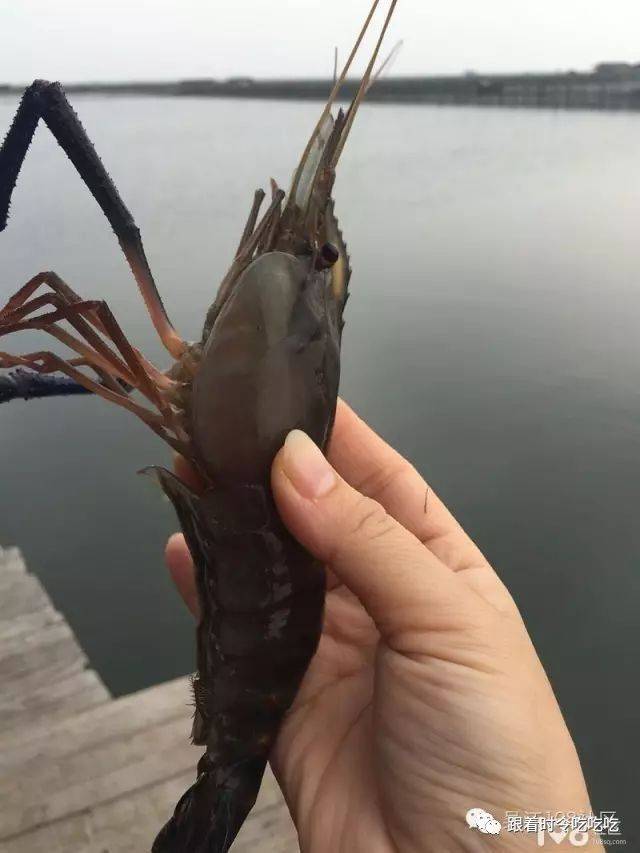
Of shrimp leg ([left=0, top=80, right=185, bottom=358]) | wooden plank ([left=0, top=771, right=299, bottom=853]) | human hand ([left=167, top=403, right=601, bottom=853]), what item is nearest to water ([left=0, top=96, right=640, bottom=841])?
wooden plank ([left=0, top=771, right=299, bottom=853])

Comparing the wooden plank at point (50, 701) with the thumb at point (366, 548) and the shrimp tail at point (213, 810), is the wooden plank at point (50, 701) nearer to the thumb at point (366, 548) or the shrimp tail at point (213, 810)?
the shrimp tail at point (213, 810)

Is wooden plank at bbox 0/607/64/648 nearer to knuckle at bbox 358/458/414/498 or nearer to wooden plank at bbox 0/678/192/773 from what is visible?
wooden plank at bbox 0/678/192/773

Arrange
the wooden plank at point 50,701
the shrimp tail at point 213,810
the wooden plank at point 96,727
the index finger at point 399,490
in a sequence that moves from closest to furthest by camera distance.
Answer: the shrimp tail at point 213,810 → the index finger at point 399,490 → the wooden plank at point 96,727 → the wooden plank at point 50,701

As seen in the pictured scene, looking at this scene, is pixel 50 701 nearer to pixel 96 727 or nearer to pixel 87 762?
pixel 96 727

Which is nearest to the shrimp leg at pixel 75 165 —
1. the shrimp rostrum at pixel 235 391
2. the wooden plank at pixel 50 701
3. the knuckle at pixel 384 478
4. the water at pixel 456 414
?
the shrimp rostrum at pixel 235 391

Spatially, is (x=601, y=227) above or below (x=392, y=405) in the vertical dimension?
above

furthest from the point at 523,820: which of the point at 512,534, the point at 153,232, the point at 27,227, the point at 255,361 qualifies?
the point at 27,227

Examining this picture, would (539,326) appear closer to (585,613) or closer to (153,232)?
(585,613)
